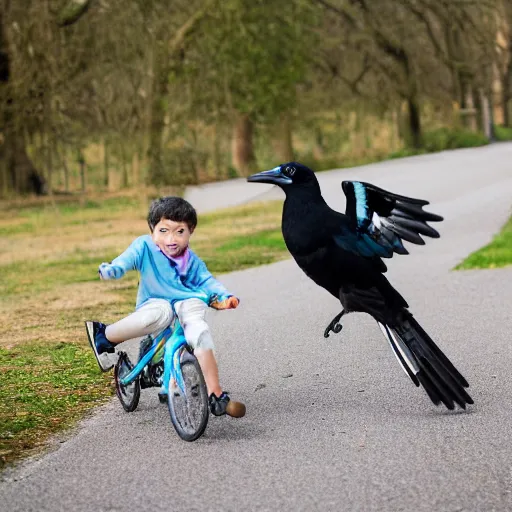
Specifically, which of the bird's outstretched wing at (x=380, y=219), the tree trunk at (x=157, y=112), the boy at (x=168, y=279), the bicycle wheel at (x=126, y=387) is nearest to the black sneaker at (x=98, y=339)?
the boy at (x=168, y=279)

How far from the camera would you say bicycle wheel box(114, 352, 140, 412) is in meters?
5.80

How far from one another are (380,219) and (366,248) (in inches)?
6.5

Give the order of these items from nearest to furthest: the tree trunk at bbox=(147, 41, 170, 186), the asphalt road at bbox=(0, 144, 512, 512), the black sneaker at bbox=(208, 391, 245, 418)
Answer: the asphalt road at bbox=(0, 144, 512, 512) → the black sneaker at bbox=(208, 391, 245, 418) → the tree trunk at bbox=(147, 41, 170, 186)

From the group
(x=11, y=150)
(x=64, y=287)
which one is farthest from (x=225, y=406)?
(x=11, y=150)

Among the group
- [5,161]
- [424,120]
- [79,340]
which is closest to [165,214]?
[79,340]

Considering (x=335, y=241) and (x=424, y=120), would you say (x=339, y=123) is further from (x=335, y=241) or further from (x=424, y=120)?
(x=335, y=241)

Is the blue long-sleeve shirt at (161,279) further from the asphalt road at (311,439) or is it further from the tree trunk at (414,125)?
the tree trunk at (414,125)

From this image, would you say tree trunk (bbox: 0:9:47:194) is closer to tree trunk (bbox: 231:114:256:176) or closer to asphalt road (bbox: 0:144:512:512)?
tree trunk (bbox: 231:114:256:176)

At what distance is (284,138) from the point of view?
94.8 ft

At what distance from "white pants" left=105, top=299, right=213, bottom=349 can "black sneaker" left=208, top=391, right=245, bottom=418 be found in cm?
24

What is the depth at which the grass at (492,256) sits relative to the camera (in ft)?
38.9

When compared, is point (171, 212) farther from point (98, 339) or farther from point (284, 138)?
point (284, 138)

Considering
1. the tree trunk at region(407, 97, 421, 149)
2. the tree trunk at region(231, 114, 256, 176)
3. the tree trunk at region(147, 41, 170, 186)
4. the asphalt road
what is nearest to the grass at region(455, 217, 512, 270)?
the asphalt road

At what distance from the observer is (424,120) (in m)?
36.2
